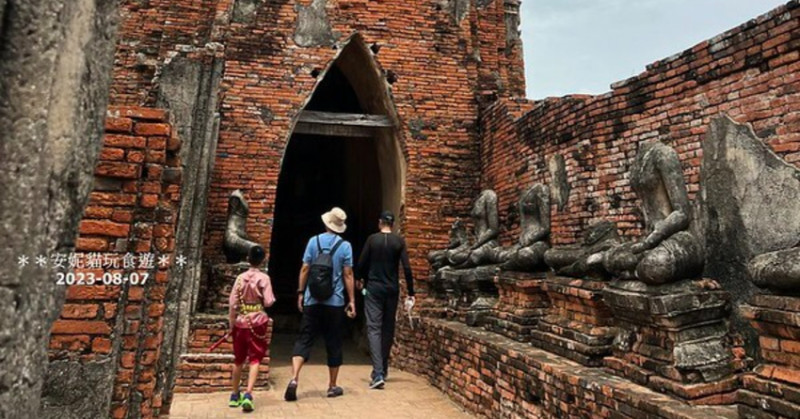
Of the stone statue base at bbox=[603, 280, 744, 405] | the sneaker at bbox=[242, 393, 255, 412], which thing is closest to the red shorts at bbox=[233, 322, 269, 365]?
the sneaker at bbox=[242, 393, 255, 412]

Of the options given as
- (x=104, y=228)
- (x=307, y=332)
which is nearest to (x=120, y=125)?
(x=104, y=228)

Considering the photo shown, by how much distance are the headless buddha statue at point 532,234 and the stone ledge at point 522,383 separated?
734 millimetres

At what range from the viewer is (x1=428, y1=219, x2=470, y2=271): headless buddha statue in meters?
7.00

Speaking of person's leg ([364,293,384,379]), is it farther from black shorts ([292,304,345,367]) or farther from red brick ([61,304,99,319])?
red brick ([61,304,99,319])

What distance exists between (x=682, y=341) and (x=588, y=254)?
1.31 m

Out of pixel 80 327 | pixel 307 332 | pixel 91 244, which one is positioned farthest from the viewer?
Result: pixel 307 332

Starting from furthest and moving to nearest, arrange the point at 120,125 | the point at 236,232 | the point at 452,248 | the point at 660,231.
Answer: the point at 452,248 < the point at 236,232 < the point at 660,231 < the point at 120,125

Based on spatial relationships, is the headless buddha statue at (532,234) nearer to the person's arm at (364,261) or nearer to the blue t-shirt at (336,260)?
the person's arm at (364,261)

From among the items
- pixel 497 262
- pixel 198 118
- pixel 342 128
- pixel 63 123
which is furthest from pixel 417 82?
pixel 63 123

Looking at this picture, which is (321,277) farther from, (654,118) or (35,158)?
(35,158)

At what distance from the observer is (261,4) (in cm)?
782

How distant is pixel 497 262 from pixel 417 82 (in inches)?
124

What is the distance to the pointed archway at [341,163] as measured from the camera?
8125mm

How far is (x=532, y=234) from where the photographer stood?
5609mm
